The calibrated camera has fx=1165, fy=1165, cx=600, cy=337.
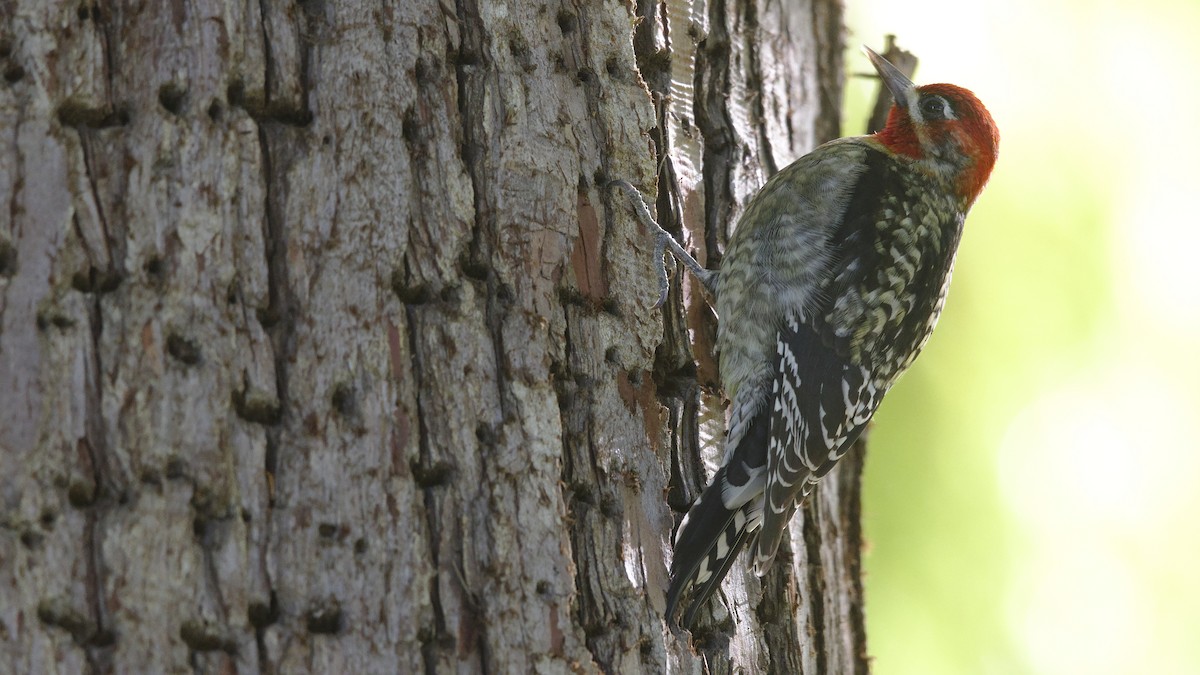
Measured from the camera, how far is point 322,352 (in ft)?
6.92

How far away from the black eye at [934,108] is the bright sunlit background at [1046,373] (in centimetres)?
59

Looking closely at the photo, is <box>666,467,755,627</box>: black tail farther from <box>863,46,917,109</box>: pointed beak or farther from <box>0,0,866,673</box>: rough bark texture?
<box>863,46,917,109</box>: pointed beak

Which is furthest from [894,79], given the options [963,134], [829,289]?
[829,289]

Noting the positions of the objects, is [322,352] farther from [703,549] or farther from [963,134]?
[963,134]

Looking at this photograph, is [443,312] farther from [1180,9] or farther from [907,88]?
[1180,9]

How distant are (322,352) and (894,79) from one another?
254cm

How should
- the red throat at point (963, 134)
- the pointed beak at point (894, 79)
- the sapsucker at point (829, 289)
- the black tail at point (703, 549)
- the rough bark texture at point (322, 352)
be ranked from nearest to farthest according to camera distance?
1. the rough bark texture at point (322, 352)
2. the black tail at point (703, 549)
3. the sapsucker at point (829, 289)
4. the red throat at point (963, 134)
5. the pointed beak at point (894, 79)

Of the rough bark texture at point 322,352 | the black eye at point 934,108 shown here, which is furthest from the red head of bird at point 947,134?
the rough bark texture at point 322,352

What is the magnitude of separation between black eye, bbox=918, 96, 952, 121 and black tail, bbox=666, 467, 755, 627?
1696mm

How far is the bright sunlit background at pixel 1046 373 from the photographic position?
4645mm

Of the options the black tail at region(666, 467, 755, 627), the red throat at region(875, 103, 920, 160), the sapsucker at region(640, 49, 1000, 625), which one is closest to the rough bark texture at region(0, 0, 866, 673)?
the black tail at region(666, 467, 755, 627)

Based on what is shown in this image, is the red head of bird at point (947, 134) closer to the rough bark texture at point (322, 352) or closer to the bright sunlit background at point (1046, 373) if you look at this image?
the bright sunlit background at point (1046, 373)

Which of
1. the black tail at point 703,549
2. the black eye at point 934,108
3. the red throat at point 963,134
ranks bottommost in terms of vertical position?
the black tail at point 703,549

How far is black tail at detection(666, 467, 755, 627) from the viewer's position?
249 cm
